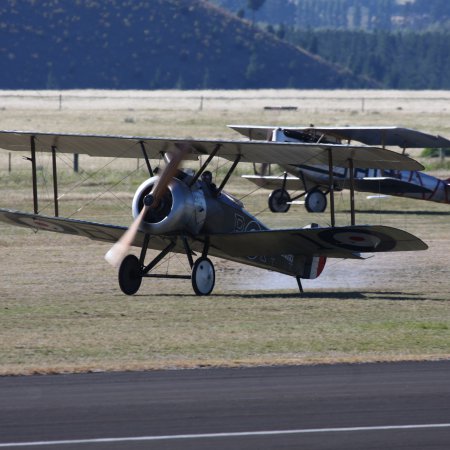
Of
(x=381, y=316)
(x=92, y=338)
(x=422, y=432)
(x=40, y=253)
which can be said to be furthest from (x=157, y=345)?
(x=40, y=253)

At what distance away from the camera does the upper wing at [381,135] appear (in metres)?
31.7

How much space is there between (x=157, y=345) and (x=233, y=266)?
861 centimetres

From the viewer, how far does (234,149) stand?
17906 mm

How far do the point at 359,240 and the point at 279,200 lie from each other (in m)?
16.0

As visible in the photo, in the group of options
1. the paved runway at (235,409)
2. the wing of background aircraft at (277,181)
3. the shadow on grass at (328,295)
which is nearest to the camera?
the paved runway at (235,409)

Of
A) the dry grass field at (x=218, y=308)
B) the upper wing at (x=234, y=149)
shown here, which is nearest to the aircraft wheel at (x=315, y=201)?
the dry grass field at (x=218, y=308)

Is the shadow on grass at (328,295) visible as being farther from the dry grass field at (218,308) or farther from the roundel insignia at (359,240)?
the roundel insignia at (359,240)

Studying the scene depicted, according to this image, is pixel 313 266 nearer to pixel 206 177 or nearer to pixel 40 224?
pixel 206 177

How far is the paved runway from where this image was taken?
346 inches

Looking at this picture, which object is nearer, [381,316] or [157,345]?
[157,345]

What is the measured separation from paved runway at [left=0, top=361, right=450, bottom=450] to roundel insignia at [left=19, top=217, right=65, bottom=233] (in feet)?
24.8

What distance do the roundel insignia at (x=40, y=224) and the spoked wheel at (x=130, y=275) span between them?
1639mm

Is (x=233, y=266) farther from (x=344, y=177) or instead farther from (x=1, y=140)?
(x=344, y=177)

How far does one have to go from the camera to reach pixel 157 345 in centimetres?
1297
